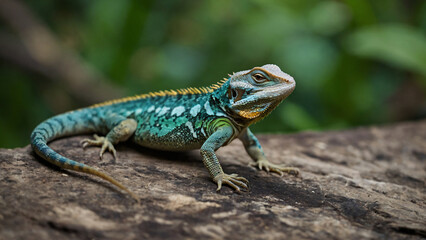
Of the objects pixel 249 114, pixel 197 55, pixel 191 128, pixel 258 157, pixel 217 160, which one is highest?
pixel 197 55

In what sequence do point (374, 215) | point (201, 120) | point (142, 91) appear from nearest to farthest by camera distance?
point (374, 215) → point (201, 120) → point (142, 91)

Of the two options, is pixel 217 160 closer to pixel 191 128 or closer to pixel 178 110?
pixel 191 128

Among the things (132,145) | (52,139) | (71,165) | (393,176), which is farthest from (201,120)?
(393,176)

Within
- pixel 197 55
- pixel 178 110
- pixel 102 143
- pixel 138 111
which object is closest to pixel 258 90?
pixel 178 110

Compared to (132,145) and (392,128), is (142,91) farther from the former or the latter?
(392,128)

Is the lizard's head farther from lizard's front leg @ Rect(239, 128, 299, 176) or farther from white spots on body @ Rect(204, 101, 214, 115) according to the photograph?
lizard's front leg @ Rect(239, 128, 299, 176)

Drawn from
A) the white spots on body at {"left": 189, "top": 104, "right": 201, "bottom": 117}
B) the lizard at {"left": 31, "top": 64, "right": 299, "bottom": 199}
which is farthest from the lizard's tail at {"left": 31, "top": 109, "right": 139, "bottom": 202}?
the white spots on body at {"left": 189, "top": 104, "right": 201, "bottom": 117}
